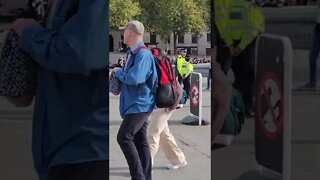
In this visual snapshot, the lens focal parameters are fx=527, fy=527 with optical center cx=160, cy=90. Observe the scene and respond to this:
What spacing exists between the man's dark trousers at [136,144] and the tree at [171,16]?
21.3m

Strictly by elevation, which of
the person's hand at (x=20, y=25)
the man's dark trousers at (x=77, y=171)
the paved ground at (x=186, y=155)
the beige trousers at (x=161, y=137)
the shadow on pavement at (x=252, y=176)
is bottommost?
the paved ground at (x=186, y=155)

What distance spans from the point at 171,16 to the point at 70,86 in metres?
29.5

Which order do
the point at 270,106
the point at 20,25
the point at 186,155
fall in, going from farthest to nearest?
the point at 186,155 → the point at 270,106 → the point at 20,25

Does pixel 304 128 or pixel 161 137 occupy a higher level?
pixel 304 128

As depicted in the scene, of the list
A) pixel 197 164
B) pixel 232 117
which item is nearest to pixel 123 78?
pixel 232 117

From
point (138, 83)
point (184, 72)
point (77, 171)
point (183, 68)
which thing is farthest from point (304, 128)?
point (183, 68)

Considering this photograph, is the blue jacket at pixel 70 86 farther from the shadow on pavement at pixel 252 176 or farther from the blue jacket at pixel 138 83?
the blue jacket at pixel 138 83

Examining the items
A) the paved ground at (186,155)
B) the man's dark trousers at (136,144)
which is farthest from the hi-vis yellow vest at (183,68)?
the man's dark trousers at (136,144)

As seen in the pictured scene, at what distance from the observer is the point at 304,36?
8.75 ft

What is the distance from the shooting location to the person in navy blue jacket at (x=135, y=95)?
14.2 feet

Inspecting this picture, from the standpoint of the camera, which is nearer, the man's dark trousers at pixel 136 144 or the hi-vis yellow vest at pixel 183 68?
the man's dark trousers at pixel 136 144

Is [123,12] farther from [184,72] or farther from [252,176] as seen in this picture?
[252,176]

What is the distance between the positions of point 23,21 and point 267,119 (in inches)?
53.4

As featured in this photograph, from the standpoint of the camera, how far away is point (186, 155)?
23.0 ft
